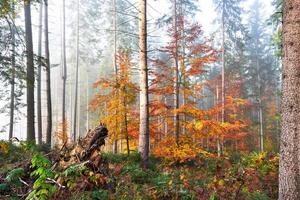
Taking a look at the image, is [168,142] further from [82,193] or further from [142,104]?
[82,193]

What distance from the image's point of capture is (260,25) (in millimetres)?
40656

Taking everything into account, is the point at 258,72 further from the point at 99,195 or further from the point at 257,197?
the point at 99,195

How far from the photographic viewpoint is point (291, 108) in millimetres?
4949

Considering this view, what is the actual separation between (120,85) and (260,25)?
34.5 meters

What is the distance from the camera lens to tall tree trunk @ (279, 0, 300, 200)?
490 centimetres

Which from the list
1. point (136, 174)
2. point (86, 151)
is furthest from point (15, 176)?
point (136, 174)

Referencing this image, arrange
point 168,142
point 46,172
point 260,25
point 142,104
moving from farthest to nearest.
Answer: point 260,25 → point 168,142 → point 142,104 → point 46,172

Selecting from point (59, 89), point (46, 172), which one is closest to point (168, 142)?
point (46, 172)

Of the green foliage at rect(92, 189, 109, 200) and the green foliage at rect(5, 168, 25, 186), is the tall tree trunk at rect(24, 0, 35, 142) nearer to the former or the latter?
the green foliage at rect(5, 168, 25, 186)

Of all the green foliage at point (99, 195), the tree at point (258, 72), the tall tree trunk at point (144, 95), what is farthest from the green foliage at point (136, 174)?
the tree at point (258, 72)

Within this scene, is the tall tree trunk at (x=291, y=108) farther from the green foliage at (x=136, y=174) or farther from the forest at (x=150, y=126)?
the green foliage at (x=136, y=174)

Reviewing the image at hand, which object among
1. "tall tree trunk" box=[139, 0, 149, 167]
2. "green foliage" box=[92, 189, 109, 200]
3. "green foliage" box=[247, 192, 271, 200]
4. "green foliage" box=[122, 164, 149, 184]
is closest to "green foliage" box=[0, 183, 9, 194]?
"green foliage" box=[92, 189, 109, 200]

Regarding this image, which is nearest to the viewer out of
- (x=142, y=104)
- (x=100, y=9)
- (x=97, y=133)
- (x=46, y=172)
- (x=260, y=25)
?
(x=46, y=172)

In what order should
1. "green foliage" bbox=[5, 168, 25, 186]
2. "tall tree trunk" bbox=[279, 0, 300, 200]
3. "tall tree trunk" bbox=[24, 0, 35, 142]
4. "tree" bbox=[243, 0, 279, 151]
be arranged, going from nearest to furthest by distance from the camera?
"green foliage" bbox=[5, 168, 25, 186] < "tall tree trunk" bbox=[279, 0, 300, 200] < "tall tree trunk" bbox=[24, 0, 35, 142] < "tree" bbox=[243, 0, 279, 151]
